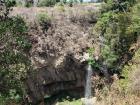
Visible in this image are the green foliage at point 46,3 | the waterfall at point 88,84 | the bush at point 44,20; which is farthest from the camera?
the green foliage at point 46,3

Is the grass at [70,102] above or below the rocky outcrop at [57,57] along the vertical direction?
below

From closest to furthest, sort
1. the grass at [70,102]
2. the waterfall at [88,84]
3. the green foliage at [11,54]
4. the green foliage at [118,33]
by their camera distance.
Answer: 1. the green foliage at [11,54]
2. the green foliage at [118,33]
3. the grass at [70,102]
4. the waterfall at [88,84]

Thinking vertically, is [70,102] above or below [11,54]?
below

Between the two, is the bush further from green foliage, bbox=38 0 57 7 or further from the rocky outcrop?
green foliage, bbox=38 0 57 7

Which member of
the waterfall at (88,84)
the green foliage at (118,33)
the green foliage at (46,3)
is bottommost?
the waterfall at (88,84)

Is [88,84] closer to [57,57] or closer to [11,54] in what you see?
[57,57]

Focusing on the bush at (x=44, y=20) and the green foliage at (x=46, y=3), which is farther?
the green foliage at (x=46, y=3)

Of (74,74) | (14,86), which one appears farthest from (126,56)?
(14,86)

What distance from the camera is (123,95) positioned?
20.3m

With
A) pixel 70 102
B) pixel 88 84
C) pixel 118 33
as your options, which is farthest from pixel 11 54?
pixel 88 84

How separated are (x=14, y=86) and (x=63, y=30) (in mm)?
21305

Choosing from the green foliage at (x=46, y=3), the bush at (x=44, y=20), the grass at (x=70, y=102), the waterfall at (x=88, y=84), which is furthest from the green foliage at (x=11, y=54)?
the green foliage at (x=46, y=3)

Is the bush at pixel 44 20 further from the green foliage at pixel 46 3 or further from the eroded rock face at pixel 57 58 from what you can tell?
the green foliage at pixel 46 3

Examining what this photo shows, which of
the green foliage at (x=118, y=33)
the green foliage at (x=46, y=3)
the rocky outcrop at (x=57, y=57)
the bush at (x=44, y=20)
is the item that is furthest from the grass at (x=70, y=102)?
the green foliage at (x=46, y=3)
